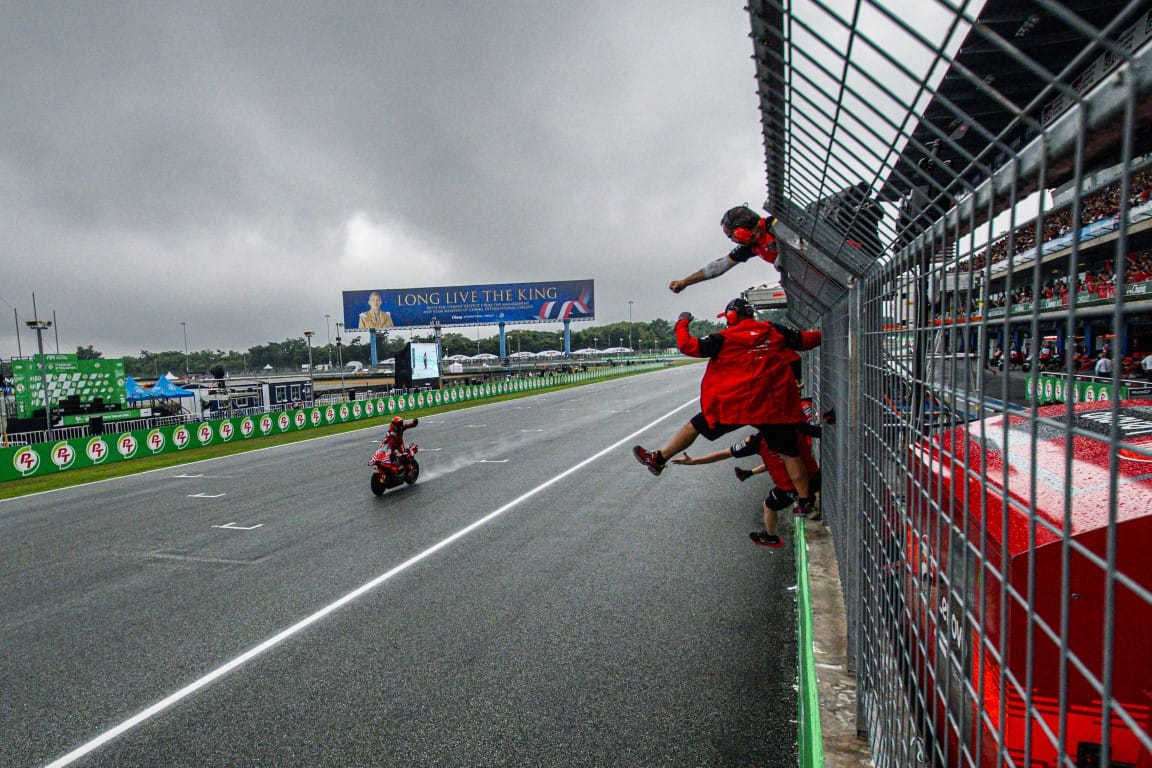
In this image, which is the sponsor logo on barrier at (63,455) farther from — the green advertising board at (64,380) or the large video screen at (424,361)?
the large video screen at (424,361)

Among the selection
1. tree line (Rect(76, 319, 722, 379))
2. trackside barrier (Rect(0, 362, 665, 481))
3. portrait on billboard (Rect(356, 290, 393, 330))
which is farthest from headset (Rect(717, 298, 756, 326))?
tree line (Rect(76, 319, 722, 379))

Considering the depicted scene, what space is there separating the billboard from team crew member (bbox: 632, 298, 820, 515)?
5941 cm

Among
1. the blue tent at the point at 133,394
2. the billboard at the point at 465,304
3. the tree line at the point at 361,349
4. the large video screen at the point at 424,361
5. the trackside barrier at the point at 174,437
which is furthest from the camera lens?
the tree line at the point at 361,349

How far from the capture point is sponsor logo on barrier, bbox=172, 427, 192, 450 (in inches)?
805

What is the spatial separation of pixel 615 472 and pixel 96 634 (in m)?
8.78

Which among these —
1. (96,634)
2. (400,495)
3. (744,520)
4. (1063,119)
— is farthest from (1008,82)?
(400,495)

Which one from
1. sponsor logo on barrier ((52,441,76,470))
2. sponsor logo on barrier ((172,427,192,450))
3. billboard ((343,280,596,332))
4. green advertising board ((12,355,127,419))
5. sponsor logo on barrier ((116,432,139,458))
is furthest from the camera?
billboard ((343,280,596,332))

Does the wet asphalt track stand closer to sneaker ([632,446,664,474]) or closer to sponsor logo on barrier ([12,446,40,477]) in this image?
sneaker ([632,446,664,474])

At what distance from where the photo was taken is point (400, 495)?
1170cm

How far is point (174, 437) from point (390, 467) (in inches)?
473

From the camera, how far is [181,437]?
67.8 ft

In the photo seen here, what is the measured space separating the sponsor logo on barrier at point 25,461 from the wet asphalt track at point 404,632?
18.8 feet

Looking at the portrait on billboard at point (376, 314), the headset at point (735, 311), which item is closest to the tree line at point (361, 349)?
the portrait on billboard at point (376, 314)

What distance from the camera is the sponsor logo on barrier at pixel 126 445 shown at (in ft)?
61.5
